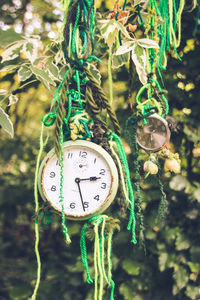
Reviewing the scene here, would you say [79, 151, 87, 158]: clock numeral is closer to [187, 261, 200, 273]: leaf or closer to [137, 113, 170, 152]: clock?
[137, 113, 170, 152]: clock

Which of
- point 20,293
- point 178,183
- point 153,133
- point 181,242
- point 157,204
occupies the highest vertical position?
point 153,133

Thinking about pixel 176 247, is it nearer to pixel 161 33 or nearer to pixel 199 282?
pixel 199 282

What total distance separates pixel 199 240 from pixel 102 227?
3.10 feet

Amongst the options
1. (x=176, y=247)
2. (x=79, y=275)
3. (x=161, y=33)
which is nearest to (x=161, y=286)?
(x=176, y=247)

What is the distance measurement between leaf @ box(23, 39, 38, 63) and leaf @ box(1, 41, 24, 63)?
2cm

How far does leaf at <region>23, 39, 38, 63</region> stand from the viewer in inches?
43.2

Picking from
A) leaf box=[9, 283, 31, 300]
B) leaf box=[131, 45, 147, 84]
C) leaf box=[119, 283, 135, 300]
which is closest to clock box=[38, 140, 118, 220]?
leaf box=[131, 45, 147, 84]

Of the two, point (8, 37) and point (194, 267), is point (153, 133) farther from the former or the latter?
point (194, 267)

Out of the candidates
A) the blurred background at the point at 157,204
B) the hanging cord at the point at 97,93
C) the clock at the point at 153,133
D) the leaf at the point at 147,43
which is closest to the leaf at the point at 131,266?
the blurred background at the point at 157,204

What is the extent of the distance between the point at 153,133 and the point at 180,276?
94cm

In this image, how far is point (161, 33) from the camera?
46.0 inches

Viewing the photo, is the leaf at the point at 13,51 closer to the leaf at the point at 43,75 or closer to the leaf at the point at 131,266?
the leaf at the point at 43,75

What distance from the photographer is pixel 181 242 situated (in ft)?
5.44

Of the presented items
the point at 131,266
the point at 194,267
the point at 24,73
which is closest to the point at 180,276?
the point at 194,267
